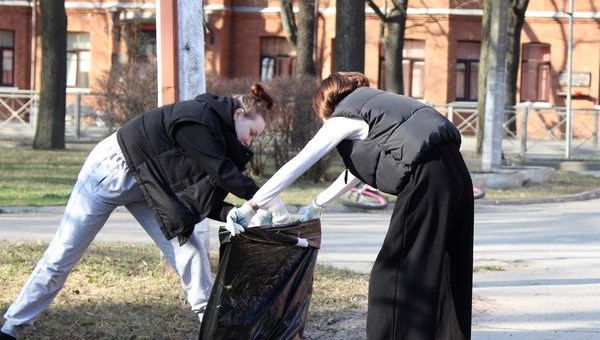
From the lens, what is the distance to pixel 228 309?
6.30 m

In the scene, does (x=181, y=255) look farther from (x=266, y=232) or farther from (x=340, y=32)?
(x=340, y=32)

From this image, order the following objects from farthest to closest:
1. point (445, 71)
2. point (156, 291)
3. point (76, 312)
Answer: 1. point (445, 71)
2. point (156, 291)
3. point (76, 312)

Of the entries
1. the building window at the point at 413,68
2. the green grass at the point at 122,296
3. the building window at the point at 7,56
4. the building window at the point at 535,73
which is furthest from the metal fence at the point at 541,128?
the green grass at the point at 122,296

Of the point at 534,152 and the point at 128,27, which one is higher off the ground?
the point at 128,27

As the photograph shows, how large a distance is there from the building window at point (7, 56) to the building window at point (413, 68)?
13.5m

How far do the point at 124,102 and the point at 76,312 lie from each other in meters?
14.7

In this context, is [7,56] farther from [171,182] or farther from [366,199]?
[171,182]

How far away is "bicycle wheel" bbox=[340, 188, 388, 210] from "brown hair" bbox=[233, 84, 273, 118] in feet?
36.1

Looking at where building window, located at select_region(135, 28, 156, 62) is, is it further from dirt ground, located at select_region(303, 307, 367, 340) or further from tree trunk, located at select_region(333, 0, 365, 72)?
dirt ground, located at select_region(303, 307, 367, 340)

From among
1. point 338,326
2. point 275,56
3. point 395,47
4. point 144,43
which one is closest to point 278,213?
point 338,326

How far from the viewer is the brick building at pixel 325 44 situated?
4034 cm

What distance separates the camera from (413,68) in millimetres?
41781

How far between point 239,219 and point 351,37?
17.7 m

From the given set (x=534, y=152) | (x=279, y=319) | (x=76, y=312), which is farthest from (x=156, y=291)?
(x=534, y=152)
